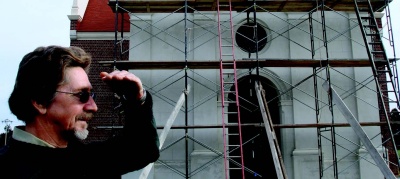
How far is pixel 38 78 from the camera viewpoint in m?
1.71

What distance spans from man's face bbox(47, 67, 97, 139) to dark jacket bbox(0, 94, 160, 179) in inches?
3.6

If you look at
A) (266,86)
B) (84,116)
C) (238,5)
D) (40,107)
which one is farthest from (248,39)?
(40,107)

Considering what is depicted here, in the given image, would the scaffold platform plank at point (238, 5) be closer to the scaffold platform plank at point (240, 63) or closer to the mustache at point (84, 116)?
the scaffold platform plank at point (240, 63)

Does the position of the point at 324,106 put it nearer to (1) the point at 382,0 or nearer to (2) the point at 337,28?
(2) the point at 337,28

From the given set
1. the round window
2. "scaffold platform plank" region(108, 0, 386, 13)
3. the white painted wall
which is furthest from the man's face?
the round window

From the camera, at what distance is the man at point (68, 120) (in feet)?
5.39

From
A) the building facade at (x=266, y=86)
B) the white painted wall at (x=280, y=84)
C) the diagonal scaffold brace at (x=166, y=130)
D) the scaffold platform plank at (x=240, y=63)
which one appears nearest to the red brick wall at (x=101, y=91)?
the building facade at (x=266, y=86)

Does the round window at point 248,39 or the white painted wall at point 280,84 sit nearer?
the white painted wall at point 280,84

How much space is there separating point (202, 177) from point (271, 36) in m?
4.76

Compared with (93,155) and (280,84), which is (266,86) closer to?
(280,84)

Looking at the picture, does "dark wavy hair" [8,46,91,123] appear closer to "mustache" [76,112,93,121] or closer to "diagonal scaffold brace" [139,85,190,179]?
"mustache" [76,112,93,121]

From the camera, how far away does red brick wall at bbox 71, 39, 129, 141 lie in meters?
13.2

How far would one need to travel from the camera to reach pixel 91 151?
183 centimetres

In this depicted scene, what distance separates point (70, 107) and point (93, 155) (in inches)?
9.4
